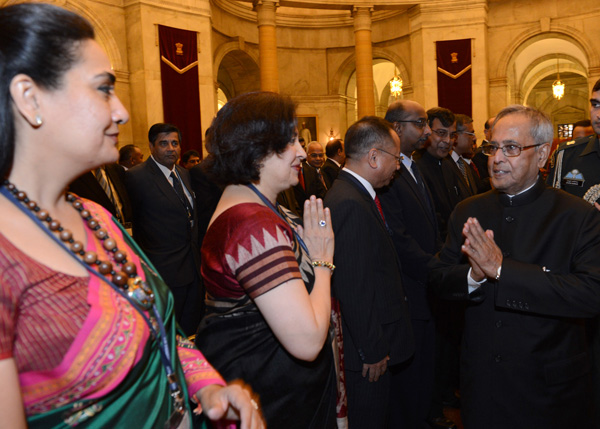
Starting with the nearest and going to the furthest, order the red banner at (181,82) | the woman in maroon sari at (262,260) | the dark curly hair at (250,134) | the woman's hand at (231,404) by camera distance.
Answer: the woman's hand at (231,404)
the woman in maroon sari at (262,260)
the dark curly hair at (250,134)
the red banner at (181,82)

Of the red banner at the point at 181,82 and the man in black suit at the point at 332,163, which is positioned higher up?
the red banner at the point at 181,82

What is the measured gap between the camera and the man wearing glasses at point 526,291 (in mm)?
2133

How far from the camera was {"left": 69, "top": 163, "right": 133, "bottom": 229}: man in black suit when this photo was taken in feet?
10.6

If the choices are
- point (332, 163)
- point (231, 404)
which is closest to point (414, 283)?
point (231, 404)

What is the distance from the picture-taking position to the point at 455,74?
1480 centimetres

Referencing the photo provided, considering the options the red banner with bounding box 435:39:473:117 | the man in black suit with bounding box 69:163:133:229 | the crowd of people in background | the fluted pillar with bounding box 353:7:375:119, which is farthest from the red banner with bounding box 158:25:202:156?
the crowd of people in background

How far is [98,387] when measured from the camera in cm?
106

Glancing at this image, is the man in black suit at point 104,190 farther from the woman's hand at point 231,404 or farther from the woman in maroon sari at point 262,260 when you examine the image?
the woman's hand at point 231,404

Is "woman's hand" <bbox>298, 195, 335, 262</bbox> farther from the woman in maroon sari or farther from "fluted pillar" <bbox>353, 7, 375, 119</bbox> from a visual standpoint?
"fluted pillar" <bbox>353, 7, 375, 119</bbox>

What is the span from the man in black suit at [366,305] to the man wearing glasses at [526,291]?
0.41 metres

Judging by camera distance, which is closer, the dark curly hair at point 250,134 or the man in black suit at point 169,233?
the dark curly hair at point 250,134

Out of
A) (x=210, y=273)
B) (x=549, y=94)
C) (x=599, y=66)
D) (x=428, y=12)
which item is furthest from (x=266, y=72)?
(x=549, y=94)

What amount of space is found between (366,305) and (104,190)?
6.66ft

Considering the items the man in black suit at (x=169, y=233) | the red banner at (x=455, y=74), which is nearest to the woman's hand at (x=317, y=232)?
the man in black suit at (x=169, y=233)
